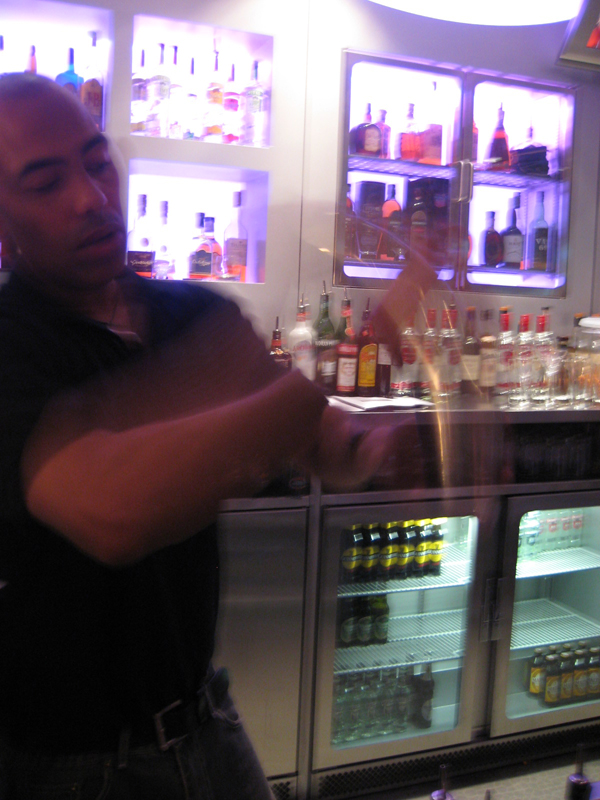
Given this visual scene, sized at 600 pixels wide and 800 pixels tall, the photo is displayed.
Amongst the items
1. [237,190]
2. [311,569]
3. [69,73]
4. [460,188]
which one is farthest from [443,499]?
[69,73]

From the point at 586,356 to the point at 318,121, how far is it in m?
1.29

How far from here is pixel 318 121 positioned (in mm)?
2178

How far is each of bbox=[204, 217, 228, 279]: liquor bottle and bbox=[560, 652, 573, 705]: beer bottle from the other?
183 centimetres

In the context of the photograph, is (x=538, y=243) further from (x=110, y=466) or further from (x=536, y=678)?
(x=110, y=466)

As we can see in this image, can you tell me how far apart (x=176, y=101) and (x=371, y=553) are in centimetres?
163

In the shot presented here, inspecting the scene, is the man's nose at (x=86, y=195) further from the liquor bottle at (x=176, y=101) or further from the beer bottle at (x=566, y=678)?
the beer bottle at (x=566, y=678)

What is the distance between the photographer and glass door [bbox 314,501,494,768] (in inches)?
79.1

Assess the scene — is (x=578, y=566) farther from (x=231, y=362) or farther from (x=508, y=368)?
(x=231, y=362)

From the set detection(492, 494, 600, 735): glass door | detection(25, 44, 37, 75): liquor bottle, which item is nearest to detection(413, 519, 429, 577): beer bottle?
detection(492, 494, 600, 735): glass door

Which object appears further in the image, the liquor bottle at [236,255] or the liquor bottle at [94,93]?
the liquor bottle at [236,255]

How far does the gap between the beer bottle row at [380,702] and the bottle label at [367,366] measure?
95 cm

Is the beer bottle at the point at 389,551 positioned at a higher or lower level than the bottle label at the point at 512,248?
lower

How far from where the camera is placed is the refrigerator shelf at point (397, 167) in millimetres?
2250

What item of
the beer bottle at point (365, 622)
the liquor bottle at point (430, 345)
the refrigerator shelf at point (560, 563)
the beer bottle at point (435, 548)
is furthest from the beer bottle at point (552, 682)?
the liquor bottle at point (430, 345)
